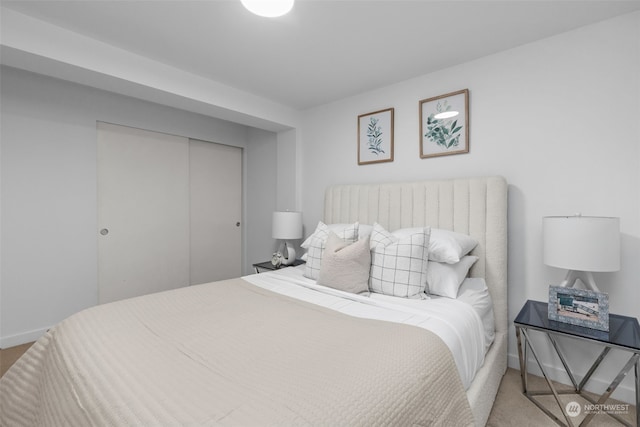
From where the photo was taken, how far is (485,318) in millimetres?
1857

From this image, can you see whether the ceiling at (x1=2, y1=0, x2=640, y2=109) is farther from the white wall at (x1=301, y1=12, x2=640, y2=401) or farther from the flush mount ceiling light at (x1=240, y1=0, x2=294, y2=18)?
the flush mount ceiling light at (x1=240, y1=0, x2=294, y2=18)

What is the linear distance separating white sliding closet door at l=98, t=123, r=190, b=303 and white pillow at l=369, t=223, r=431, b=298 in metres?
2.57

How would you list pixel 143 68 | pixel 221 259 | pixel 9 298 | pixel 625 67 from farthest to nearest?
pixel 221 259 < pixel 9 298 < pixel 143 68 < pixel 625 67

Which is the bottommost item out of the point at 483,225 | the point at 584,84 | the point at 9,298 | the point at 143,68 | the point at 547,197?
the point at 9,298

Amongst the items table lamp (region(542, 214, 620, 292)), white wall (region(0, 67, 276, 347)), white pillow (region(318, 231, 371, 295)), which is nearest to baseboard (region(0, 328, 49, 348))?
white wall (region(0, 67, 276, 347))

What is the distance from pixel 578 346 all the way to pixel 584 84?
1.72 metres

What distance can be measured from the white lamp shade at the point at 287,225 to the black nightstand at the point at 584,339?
7.17ft

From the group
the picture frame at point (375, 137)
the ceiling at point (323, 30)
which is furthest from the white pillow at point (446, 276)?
the ceiling at point (323, 30)

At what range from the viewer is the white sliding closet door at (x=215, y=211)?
3670 millimetres

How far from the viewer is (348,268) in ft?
6.30

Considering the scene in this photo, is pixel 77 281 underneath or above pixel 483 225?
underneath

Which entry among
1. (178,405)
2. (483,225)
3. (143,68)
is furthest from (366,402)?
(143,68)

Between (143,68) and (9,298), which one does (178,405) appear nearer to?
(143,68)

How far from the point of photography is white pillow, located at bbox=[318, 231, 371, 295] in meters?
Result: 1.91
